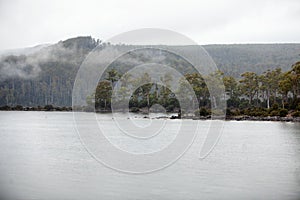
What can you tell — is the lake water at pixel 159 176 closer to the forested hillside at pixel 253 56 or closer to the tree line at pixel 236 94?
the tree line at pixel 236 94

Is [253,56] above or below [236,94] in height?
above

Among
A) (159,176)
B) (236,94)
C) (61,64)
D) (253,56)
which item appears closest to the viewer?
(159,176)

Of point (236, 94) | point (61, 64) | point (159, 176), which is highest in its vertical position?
point (61, 64)

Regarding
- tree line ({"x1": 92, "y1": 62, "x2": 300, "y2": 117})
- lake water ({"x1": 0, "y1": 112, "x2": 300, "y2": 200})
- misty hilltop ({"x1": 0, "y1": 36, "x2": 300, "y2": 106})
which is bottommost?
lake water ({"x1": 0, "y1": 112, "x2": 300, "y2": 200})

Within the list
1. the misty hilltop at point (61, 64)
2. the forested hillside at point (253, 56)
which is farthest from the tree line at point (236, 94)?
the forested hillside at point (253, 56)

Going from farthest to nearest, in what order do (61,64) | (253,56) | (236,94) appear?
(61,64) → (253,56) → (236,94)

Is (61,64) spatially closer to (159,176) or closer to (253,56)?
(253,56)

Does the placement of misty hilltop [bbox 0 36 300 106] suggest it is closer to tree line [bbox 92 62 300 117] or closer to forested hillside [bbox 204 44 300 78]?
Answer: forested hillside [bbox 204 44 300 78]

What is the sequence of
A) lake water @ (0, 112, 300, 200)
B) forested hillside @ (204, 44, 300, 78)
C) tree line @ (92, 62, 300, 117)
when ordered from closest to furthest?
lake water @ (0, 112, 300, 200) → tree line @ (92, 62, 300, 117) → forested hillside @ (204, 44, 300, 78)

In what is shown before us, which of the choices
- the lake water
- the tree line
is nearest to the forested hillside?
the tree line

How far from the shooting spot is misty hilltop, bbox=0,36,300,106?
128 m

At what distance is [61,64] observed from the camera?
152 metres

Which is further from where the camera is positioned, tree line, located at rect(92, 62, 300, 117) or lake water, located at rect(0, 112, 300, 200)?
tree line, located at rect(92, 62, 300, 117)

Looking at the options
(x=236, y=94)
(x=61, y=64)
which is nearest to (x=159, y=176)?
(x=236, y=94)
